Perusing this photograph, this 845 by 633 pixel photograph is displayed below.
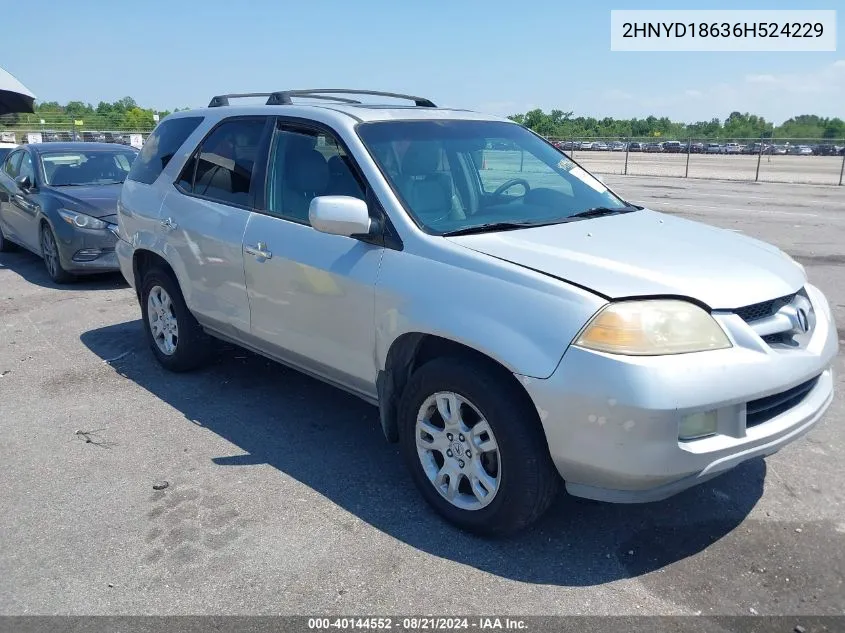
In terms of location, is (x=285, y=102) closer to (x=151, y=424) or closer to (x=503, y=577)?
(x=151, y=424)

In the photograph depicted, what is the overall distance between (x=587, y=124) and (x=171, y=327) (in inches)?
2787

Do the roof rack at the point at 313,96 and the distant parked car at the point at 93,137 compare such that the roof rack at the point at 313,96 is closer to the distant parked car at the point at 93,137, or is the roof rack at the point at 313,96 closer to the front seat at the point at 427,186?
the front seat at the point at 427,186

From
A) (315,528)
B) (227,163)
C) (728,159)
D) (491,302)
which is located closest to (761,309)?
(491,302)

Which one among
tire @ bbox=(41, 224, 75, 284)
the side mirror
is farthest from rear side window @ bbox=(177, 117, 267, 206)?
tire @ bbox=(41, 224, 75, 284)

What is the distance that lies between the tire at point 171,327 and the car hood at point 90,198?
334cm

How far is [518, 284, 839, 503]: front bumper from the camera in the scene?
2.66m

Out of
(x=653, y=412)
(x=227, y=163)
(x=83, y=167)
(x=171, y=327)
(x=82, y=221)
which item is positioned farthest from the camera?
(x=83, y=167)

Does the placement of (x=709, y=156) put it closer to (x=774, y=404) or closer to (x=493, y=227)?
(x=493, y=227)

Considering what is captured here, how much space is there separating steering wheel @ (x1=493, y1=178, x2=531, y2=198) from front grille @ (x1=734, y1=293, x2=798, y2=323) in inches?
58.2

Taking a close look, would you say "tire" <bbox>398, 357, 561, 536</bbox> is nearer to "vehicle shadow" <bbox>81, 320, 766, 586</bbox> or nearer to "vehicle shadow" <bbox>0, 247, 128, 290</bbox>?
"vehicle shadow" <bbox>81, 320, 766, 586</bbox>

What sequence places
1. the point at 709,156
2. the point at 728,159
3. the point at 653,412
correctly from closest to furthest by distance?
the point at 653,412
the point at 728,159
the point at 709,156

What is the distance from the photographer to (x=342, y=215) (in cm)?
340

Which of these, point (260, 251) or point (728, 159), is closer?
point (260, 251)

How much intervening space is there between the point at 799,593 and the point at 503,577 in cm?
115
